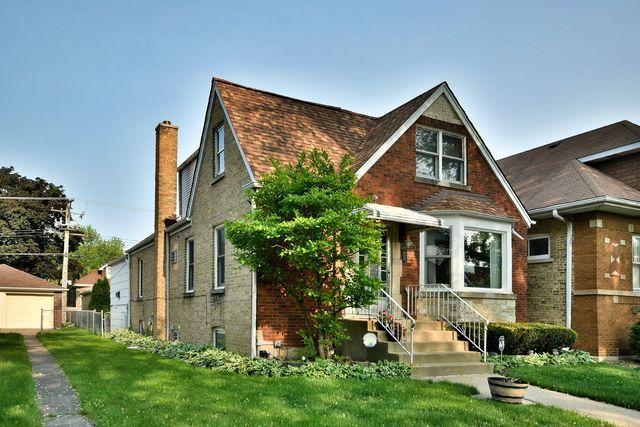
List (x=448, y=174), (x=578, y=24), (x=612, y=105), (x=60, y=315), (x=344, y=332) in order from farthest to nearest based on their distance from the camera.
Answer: (x=60, y=315), (x=612, y=105), (x=448, y=174), (x=578, y=24), (x=344, y=332)

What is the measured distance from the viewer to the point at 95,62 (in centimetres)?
1612

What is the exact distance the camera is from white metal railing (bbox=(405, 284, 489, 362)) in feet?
46.0

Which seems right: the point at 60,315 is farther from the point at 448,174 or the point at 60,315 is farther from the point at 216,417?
the point at 216,417

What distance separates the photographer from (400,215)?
1367 cm

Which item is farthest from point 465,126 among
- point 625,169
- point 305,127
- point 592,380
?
point 592,380

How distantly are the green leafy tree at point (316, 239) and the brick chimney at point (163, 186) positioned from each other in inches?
373

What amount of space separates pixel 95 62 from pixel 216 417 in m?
11.7

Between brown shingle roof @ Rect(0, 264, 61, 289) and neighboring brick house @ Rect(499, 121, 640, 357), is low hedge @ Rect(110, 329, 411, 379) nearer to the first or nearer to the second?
neighboring brick house @ Rect(499, 121, 640, 357)

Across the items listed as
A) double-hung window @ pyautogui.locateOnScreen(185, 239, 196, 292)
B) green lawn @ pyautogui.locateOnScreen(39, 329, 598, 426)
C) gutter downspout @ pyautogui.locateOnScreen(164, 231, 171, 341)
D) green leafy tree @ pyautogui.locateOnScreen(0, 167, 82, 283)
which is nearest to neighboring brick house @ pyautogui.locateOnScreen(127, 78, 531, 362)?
double-hung window @ pyautogui.locateOnScreen(185, 239, 196, 292)

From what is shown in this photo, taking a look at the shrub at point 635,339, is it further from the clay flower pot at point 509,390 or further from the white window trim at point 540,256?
the clay flower pot at point 509,390

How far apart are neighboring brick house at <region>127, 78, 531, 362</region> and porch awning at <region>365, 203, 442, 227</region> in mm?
34

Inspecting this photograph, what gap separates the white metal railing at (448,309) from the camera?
1402 cm

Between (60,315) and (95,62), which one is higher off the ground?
(95,62)

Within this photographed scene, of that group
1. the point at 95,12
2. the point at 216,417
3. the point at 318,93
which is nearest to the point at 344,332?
the point at 216,417
